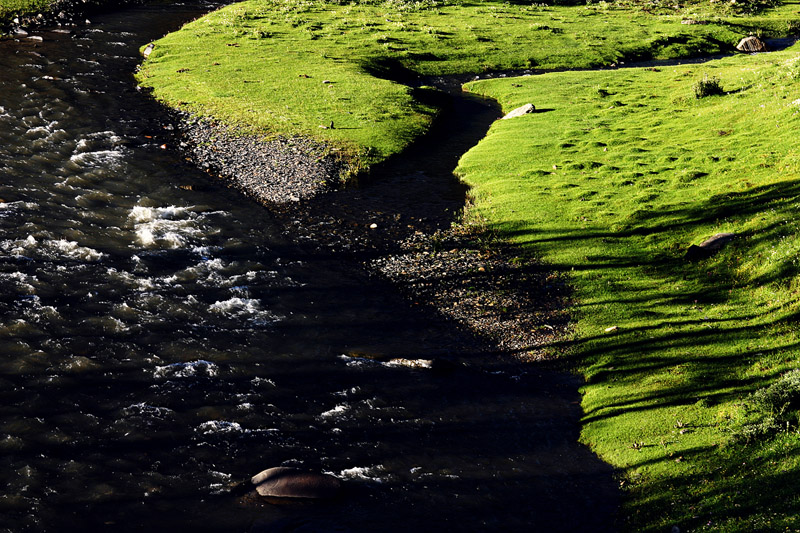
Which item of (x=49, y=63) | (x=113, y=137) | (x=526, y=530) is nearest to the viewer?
(x=526, y=530)

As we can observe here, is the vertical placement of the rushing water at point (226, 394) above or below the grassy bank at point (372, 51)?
below

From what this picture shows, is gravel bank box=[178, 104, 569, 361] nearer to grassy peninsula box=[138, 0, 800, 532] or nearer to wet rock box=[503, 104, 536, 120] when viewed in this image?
grassy peninsula box=[138, 0, 800, 532]

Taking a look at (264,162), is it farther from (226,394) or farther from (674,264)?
(674,264)

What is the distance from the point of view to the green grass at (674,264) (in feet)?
62.6

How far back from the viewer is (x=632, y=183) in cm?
3997

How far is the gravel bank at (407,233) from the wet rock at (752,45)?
58576 mm

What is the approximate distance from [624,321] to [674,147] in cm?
2100

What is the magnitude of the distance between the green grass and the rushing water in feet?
7.85

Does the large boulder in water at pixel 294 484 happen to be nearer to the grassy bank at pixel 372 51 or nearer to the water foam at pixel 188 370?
the water foam at pixel 188 370

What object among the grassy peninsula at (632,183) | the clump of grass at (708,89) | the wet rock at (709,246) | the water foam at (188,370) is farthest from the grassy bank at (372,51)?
the water foam at (188,370)

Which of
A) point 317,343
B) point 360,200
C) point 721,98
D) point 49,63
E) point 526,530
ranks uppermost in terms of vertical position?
point 49,63

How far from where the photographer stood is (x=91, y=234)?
33688 millimetres

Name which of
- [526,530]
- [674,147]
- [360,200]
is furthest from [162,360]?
[674,147]

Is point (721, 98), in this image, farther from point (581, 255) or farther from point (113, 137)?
point (113, 137)
